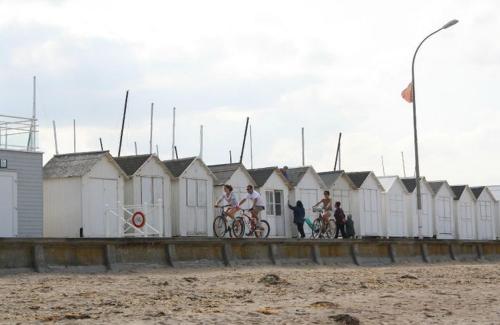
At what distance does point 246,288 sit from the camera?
54.5 feet

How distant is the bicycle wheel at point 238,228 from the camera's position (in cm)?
2825

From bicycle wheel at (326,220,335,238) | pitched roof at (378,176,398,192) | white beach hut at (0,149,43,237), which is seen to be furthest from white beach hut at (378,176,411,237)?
white beach hut at (0,149,43,237)

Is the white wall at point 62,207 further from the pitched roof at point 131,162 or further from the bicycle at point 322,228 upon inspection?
the bicycle at point 322,228

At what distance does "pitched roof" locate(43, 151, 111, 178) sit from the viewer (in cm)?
3362

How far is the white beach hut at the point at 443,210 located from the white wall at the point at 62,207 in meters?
24.5

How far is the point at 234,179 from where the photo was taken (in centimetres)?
4022

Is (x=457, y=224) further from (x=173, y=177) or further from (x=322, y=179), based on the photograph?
(x=173, y=177)

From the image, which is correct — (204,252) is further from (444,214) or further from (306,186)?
(444,214)

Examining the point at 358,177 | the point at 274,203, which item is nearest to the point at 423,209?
the point at 358,177

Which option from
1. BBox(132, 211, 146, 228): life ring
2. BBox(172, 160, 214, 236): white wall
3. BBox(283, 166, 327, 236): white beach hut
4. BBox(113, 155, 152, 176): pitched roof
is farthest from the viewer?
BBox(283, 166, 327, 236): white beach hut

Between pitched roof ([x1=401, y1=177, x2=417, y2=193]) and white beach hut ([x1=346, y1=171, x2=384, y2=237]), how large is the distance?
11.7 feet

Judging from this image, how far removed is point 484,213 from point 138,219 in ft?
102

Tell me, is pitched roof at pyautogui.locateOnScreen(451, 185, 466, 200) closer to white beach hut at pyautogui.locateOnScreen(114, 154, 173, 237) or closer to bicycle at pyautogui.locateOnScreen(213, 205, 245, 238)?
white beach hut at pyautogui.locateOnScreen(114, 154, 173, 237)

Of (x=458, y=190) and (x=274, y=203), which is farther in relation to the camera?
(x=458, y=190)
